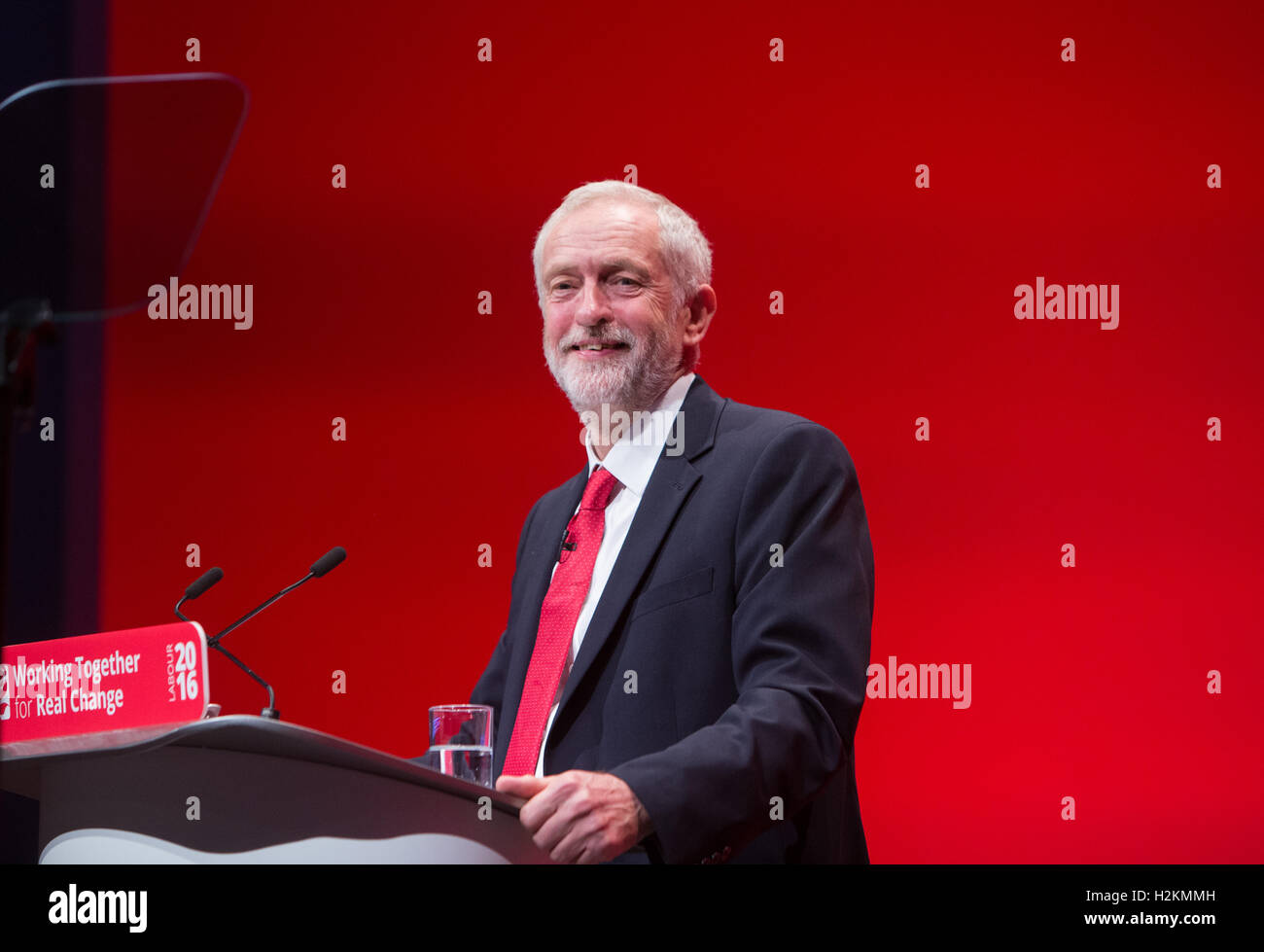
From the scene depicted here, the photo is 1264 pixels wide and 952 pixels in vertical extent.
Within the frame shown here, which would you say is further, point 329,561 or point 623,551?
point 329,561

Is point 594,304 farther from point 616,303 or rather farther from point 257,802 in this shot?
point 257,802

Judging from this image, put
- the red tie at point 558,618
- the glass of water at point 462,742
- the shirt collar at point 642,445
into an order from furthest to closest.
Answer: the shirt collar at point 642,445 < the red tie at point 558,618 < the glass of water at point 462,742

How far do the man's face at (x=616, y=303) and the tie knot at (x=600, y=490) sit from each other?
0.56 feet

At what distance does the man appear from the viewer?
153 cm

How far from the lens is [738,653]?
173 cm

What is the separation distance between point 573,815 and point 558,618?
0.55 m

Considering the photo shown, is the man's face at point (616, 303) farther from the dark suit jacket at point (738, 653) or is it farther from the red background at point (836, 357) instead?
the red background at point (836, 357)

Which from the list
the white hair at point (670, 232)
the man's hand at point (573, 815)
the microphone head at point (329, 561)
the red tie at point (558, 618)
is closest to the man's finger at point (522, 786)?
the man's hand at point (573, 815)

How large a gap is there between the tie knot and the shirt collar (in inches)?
0.5

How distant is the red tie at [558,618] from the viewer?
1.87 meters

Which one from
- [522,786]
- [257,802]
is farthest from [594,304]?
[257,802]

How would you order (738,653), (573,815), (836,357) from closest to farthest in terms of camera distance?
1. (573,815)
2. (738,653)
3. (836,357)
